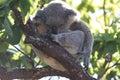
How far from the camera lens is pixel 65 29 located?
6965mm

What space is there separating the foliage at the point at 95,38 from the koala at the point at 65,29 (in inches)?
6.1

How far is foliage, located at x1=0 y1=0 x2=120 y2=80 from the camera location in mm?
5387

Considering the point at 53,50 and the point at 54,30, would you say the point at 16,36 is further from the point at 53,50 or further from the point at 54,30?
the point at 54,30

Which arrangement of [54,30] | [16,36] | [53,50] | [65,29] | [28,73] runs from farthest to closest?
[65,29]
[54,30]
[28,73]
[16,36]
[53,50]

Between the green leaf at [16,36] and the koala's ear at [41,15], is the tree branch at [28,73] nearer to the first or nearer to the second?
the green leaf at [16,36]

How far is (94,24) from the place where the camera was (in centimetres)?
884

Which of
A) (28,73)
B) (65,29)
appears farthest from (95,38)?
(28,73)

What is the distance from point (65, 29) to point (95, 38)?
536 millimetres

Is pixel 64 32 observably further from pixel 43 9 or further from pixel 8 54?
pixel 8 54

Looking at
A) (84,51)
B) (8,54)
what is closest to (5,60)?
(8,54)

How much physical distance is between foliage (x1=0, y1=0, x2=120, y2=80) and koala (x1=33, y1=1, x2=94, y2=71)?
0.51ft

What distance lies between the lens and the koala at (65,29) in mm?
6773

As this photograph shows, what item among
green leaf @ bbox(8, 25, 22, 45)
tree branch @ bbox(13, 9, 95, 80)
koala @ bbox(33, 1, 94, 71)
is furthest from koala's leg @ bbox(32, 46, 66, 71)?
green leaf @ bbox(8, 25, 22, 45)

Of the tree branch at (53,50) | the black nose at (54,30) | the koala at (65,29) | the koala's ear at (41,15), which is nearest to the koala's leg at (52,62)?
the koala at (65,29)
